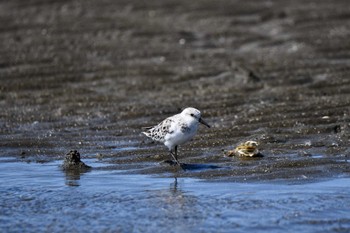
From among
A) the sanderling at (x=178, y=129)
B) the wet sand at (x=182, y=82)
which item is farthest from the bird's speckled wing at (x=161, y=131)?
the wet sand at (x=182, y=82)

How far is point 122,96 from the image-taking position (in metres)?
17.1

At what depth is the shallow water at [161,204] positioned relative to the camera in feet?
31.1

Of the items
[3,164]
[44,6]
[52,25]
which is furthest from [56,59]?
[3,164]

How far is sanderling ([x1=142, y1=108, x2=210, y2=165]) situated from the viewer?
12188mm

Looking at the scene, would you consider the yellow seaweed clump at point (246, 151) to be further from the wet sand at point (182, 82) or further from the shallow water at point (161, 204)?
the shallow water at point (161, 204)

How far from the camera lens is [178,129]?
40.0ft

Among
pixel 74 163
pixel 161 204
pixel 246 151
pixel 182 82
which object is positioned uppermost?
pixel 182 82

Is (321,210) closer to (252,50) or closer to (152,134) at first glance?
(152,134)

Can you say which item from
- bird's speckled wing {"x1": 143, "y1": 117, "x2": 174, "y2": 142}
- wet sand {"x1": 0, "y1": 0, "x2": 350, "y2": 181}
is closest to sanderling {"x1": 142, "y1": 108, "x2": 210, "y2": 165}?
bird's speckled wing {"x1": 143, "y1": 117, "x2": 174, "y2": 142}

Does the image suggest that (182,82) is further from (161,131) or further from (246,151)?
(246,151)

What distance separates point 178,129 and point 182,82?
5.97 meters

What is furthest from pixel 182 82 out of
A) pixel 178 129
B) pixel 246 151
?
pixel 178 129

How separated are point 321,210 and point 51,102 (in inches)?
318

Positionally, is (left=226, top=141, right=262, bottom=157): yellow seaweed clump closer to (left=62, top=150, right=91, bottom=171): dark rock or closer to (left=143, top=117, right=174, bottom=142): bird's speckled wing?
(left=143, top=117, right=174, bottom=142): bird's speckled wing
